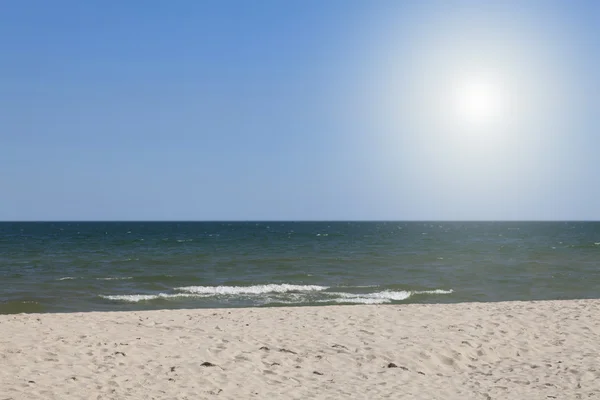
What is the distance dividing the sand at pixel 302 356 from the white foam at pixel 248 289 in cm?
1088

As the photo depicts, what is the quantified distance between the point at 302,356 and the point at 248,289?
16682 mm

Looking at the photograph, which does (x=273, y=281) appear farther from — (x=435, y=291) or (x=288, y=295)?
(x=435, y=291)

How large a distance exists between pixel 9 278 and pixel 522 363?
1096 inches

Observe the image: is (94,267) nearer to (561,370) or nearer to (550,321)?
(550,321)

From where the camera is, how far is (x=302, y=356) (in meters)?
10.4

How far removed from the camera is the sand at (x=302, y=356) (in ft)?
28.1

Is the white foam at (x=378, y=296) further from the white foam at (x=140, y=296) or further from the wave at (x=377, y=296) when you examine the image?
the white foam at (x=140, y=296)

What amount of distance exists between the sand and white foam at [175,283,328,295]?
10879 millimetres

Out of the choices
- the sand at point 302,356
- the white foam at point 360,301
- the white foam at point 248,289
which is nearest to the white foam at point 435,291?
the white foam at point 360,301

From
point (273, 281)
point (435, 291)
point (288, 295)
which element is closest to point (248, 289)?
point (288, 295)

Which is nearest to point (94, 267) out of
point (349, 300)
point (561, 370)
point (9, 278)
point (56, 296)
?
point (9, 278)

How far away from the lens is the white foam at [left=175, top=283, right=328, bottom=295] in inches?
1015

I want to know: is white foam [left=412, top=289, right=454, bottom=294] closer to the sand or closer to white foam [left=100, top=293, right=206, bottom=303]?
white foam [left=100, top=293, right=206, bottom=303]

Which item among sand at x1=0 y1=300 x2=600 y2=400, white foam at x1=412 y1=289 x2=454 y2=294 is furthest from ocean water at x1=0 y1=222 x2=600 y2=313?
sand at x1=0 y1=300 x2=600 y2=400
